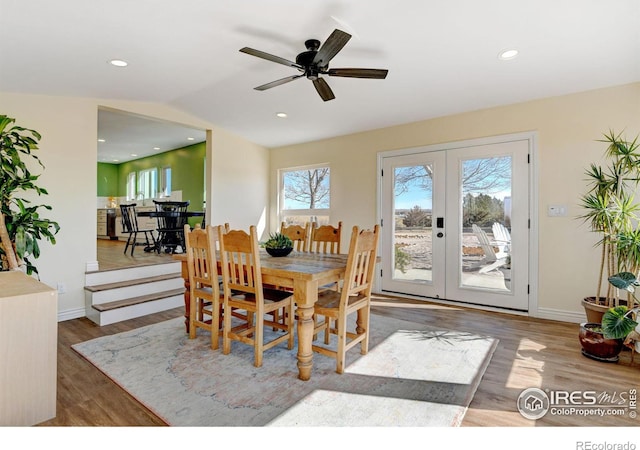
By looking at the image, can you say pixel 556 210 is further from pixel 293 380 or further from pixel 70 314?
pixel 70 314

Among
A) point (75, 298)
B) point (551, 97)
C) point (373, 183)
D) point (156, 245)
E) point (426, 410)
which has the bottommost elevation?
point (426, 410)

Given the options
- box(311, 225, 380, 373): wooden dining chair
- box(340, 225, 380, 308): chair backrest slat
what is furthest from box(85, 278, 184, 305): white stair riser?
box(340, 225, 380, 308): chair backrest slat

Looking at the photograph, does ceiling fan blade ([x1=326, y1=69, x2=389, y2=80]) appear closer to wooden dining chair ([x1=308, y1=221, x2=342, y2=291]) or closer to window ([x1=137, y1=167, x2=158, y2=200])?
wooden dining chair ([x1=308, y1=221, x2=342, y2=291])

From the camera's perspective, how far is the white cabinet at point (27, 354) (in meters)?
1.62

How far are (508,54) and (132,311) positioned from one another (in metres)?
4.39

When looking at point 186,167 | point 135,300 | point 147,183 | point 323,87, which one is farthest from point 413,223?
point 147,183

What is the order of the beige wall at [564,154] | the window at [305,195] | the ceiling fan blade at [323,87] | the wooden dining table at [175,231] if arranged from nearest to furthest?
the ceiling fan blade at [323,87], the beige wall at [564,154], the window at [305,195], the wooden dining table at [175,231]

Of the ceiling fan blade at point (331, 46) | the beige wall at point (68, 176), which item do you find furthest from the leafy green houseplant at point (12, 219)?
the ceiling fan blade at point (331, 46)

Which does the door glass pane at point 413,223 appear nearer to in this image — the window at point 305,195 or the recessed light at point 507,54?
the window at point 305,195

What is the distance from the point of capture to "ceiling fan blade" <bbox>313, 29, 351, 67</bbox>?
2033 mm

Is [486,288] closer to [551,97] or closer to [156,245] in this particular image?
[551,97]

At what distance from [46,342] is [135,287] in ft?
7.38

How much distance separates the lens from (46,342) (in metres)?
1.74

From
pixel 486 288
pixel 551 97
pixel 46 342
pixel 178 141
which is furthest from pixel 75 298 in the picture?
pixel 551 97
